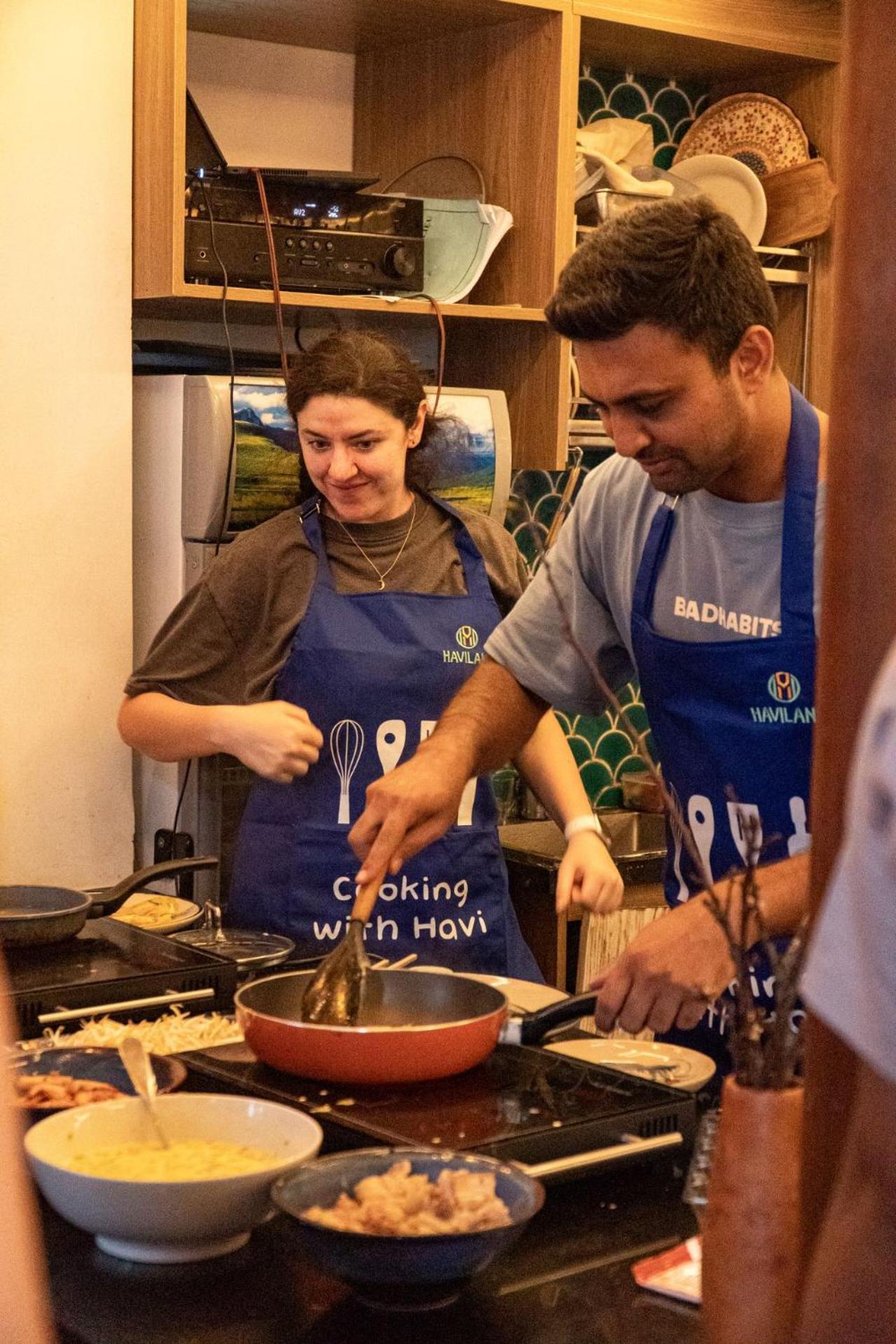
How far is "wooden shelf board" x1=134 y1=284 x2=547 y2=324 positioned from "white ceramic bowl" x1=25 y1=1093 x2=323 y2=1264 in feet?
6.49

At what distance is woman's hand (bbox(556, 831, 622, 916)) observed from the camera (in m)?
2.38

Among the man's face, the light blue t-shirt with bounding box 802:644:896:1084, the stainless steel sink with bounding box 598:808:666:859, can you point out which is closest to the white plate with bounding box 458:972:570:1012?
the man's face

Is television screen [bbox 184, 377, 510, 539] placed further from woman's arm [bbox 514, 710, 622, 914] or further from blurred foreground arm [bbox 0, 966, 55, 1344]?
blurred foreground arm [bbox 0, 966, 55, 1344]

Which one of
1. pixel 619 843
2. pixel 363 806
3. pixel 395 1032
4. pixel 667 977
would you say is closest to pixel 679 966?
pixel 667 977

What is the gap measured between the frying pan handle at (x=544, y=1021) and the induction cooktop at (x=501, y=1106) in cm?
2

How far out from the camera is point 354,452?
295cm

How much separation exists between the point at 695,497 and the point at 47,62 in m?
1.67

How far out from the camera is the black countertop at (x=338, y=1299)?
4.23 feet

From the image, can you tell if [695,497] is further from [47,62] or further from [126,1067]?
[47,62]

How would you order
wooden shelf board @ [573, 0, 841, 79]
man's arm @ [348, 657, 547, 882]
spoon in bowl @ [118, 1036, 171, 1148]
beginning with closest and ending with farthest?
1. spoon in bowl @ [118, 1036, 171, 1148]
2. man's arm @ [348, 657, 547, 882]
3. wooden shelf board @ [573, 0, 841, 79]

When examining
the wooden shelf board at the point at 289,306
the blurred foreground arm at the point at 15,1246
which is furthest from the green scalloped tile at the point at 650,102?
the blurred foreground arm at the point at 15,1246

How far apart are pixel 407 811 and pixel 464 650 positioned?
913mm

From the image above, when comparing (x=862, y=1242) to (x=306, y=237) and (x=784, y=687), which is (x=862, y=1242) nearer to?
(x=784, y=687)

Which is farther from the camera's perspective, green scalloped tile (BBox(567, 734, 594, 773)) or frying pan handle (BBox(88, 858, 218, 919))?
green scalloped tile (BBox(567, 734, 594, 773))
